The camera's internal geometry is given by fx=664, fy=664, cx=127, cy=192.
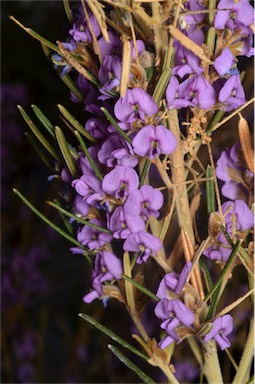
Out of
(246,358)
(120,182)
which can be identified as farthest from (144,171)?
(246,358)

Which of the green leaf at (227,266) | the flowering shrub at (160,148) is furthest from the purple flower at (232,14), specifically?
the green leaf at (227,266)

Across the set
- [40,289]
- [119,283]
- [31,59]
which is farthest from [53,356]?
[119,283]

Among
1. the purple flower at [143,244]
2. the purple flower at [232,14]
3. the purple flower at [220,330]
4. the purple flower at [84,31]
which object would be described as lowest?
the purple flower at [220,330]

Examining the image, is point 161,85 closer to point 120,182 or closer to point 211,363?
point 120,182

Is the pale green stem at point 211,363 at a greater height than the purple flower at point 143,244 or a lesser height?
lesser

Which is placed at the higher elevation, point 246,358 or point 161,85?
point 161,85

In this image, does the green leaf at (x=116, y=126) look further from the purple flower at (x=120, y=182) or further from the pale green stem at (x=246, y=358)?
the pale green stem at (x=246, y=358)
